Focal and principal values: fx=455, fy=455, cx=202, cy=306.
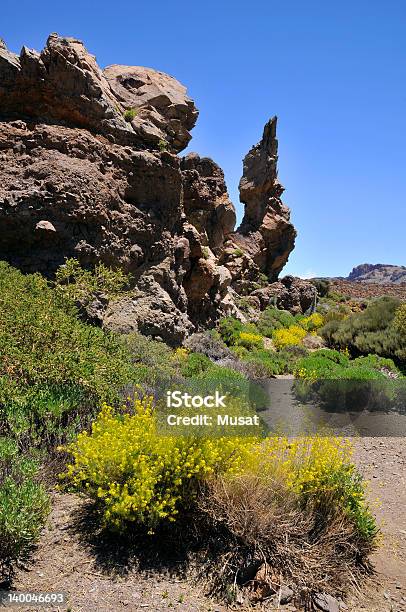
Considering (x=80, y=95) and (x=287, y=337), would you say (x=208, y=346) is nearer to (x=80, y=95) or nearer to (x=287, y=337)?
(x=287, y=337)

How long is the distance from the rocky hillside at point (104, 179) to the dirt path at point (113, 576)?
27.3 feet

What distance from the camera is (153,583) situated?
3.67 metres

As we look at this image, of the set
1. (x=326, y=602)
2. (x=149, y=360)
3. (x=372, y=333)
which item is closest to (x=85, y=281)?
(x=149, y=360)

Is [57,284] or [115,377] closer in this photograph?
[115,377]

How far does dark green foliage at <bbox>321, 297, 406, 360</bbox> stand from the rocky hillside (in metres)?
5.94

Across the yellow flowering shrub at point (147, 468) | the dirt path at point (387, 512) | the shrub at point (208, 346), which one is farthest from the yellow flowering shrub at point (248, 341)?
the yellow flowering shrub at point (147, 468)

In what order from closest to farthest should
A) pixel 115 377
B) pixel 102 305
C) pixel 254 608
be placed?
1. pixel 254 608
2. pixel 115 377
3. pixel 102 305

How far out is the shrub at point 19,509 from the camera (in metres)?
3.43

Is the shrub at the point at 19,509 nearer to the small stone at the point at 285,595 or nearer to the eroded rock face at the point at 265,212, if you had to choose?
the small stone at the point at 285,595

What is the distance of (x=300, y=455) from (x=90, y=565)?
218 centimetres

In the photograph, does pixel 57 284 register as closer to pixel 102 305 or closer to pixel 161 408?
pixel 102 305

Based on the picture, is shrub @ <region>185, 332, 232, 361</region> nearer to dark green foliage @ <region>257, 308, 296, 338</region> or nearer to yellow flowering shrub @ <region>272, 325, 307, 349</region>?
yellow flowering shrub @ <region>272, 325, 307, 349</region>

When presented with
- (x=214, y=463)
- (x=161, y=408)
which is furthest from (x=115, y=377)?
(x=214, y=463)

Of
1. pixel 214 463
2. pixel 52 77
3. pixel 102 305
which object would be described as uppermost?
pixel 52 77
